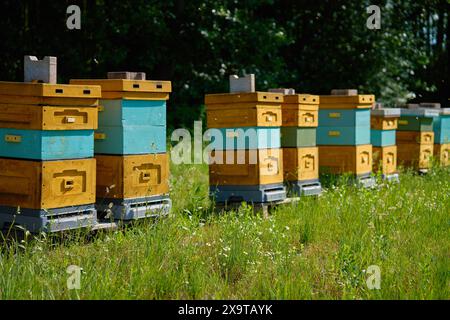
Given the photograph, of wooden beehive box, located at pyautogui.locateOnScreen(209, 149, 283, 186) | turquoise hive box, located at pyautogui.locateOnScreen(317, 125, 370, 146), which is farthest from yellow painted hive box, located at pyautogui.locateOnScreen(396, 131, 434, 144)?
wooden beehive box, located at pyautogui.locateOnScreen(209, 149, 283, 186)

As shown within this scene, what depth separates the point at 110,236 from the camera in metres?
5.54

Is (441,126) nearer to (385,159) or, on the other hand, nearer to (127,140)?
(385,159)

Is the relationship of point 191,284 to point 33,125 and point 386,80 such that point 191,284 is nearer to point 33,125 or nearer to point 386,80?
point 33,125

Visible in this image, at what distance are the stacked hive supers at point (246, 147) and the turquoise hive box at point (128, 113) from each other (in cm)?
117

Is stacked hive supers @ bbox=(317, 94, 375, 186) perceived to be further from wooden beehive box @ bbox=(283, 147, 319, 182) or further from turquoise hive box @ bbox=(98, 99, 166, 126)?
turquoise hive box @ bbox=(98, 99, 166, 126)

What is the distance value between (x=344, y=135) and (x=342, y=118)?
0.75 ft

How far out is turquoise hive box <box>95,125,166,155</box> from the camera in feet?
19.4

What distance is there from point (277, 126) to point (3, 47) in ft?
26.2

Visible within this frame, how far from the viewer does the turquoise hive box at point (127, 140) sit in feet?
19.4

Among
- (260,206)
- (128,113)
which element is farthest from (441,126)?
(128,113)

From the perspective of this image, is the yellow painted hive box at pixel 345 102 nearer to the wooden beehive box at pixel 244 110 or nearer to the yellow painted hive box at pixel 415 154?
the wooden beehive box at pixel 244 110

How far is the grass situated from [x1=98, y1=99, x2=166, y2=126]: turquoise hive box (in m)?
0.93
